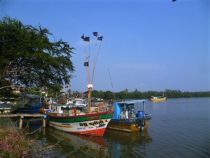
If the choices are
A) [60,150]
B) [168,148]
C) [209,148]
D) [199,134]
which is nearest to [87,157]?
[60,150]

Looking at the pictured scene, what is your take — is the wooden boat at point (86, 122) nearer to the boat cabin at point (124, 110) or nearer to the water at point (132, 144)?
the water at point (132, 144)

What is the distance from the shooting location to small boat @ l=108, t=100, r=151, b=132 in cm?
2902

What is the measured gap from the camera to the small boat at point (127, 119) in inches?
1142

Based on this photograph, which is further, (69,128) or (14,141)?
(69,128)

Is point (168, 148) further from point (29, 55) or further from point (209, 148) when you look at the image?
point (29, 55)

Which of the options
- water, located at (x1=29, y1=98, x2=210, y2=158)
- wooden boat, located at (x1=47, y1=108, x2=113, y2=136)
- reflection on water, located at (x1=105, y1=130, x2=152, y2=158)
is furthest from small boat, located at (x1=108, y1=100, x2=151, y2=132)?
wooden boat, located at (x1=47, y1=108, x2=113, y2=136)

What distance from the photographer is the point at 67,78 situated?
26.8 m

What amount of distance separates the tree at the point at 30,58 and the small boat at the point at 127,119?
6.06 meters

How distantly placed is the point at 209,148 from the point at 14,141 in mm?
15039

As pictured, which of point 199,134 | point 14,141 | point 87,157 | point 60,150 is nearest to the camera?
point 14,141

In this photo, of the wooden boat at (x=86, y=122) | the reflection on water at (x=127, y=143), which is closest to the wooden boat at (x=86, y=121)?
the wooden boat at (x=86, y=122)

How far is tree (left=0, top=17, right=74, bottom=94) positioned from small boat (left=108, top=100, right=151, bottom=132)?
6.06m

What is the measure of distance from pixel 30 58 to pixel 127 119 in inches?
403

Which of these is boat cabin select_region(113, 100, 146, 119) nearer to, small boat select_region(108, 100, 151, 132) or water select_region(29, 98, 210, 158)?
small boat select_region(108, 100, 151, 132)
